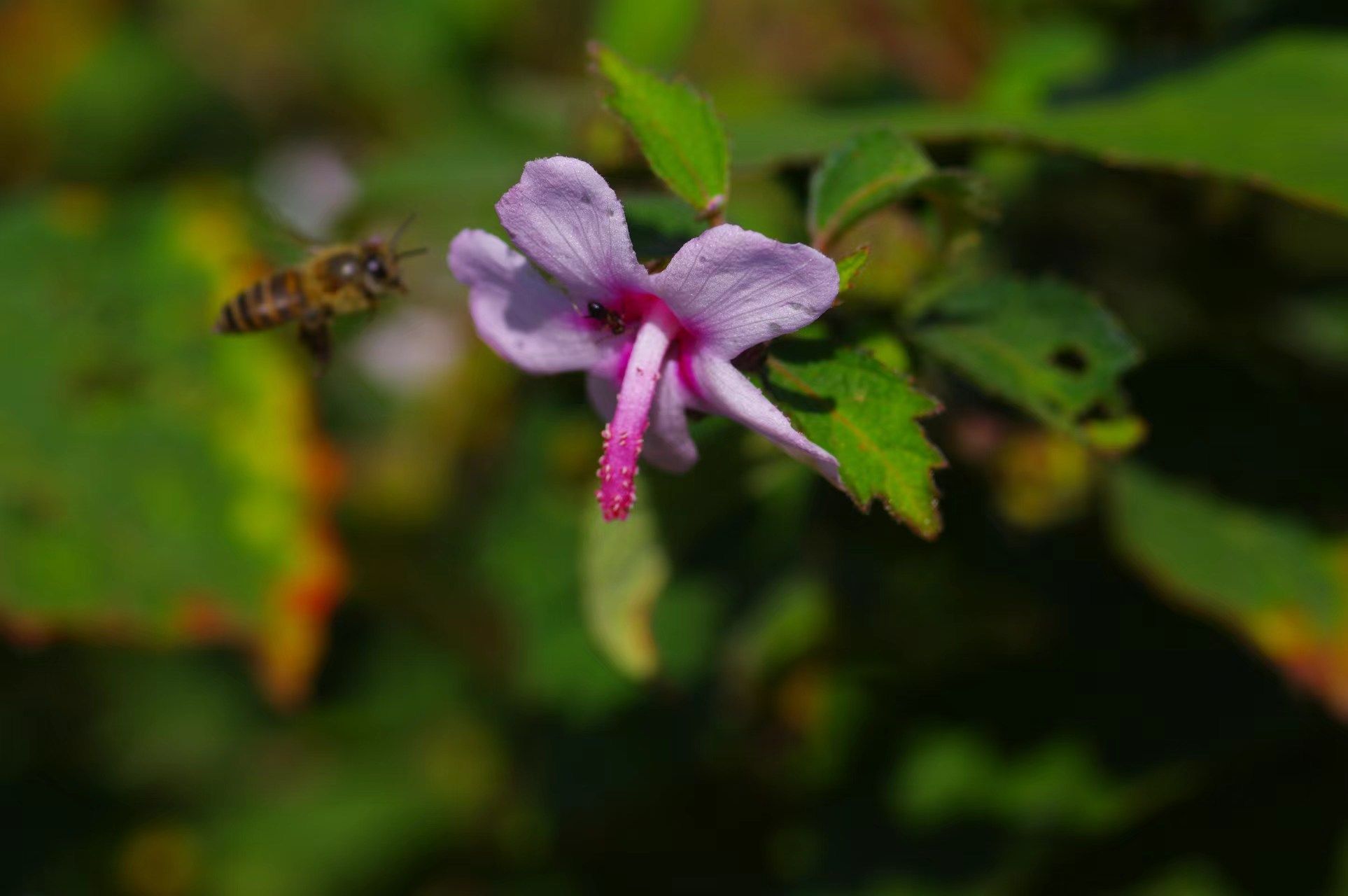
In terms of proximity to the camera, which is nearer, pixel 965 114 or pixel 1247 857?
pixel 965 114

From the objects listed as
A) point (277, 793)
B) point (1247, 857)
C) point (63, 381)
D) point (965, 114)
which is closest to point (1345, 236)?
point (965, 114)

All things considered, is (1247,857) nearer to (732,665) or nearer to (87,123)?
(732,665)

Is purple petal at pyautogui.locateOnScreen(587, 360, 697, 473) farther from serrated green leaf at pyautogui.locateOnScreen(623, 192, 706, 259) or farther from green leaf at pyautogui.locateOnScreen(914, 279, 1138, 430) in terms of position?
green leaf at pyautogui.locateOnScreen(914, 279, 1138, 430)

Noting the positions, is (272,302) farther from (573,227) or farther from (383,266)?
(573,227)

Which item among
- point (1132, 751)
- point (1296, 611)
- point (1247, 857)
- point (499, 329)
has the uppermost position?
point (499, 329)

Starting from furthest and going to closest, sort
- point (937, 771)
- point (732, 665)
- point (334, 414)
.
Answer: point (334, 414)
point (937, 771)
point (732, 665)

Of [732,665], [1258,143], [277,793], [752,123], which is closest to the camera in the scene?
[1258,143]

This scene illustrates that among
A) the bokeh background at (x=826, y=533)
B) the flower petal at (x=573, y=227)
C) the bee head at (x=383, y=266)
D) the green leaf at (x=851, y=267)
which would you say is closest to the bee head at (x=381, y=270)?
→ the bee head at (x=383, y=266)
